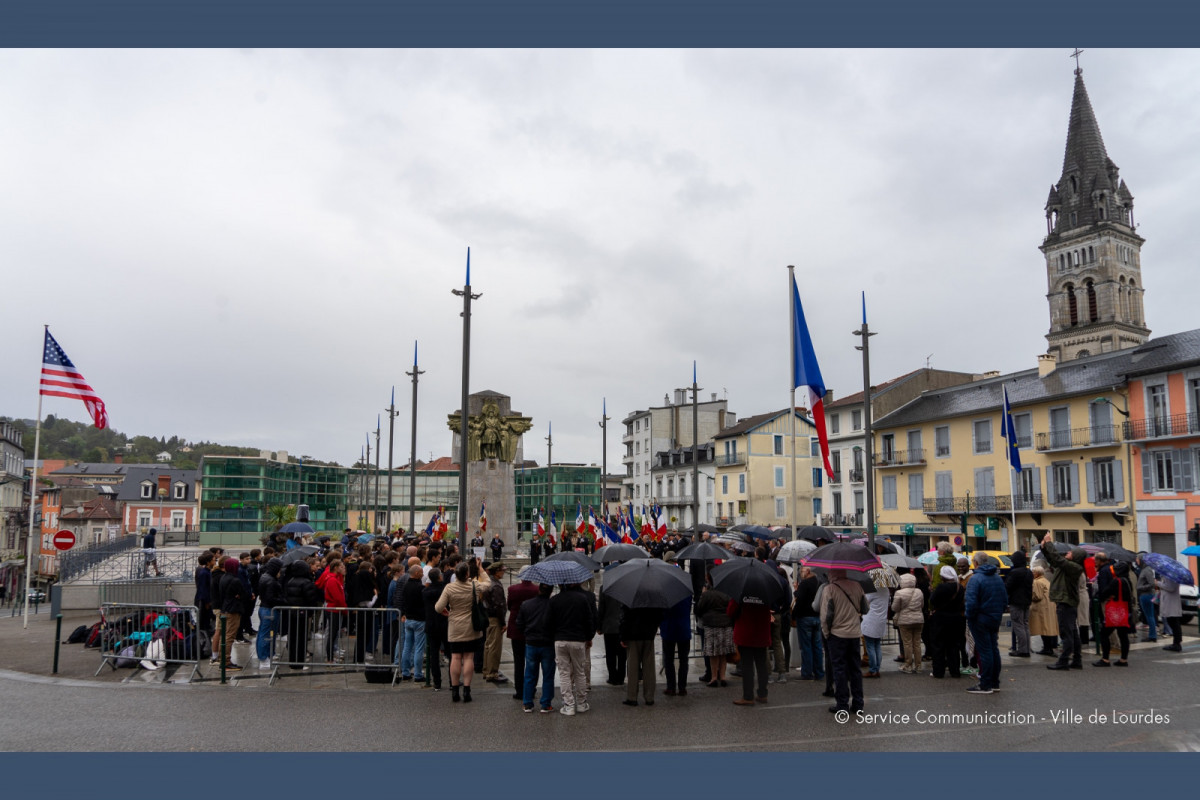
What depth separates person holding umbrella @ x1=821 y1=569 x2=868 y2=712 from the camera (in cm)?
864

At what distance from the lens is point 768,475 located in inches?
2377

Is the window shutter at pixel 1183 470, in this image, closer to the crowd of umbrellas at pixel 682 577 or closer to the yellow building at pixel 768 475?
the yellow building at pixel 768 475

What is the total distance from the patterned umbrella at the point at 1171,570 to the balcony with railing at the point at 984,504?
84.1 ft

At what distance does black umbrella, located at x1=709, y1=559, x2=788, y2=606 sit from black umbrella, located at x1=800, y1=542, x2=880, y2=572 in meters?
0.48

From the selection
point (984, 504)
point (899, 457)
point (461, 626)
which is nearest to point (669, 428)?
point (899, 457)

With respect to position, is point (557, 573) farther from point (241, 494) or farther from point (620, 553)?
point (241, 494)

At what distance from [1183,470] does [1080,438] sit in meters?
4.75

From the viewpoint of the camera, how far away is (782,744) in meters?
→ 7.76

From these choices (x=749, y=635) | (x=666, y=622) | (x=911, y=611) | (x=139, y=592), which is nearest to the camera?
(x=749, y=635)

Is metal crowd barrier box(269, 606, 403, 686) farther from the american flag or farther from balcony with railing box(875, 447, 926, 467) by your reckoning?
balcony with railing box(875, 447, 926, 467)

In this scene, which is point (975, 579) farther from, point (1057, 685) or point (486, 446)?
point (486, 446)

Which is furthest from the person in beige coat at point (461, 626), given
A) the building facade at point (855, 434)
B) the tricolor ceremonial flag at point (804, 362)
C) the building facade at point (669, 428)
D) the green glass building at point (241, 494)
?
the building facade at point (669, 428)

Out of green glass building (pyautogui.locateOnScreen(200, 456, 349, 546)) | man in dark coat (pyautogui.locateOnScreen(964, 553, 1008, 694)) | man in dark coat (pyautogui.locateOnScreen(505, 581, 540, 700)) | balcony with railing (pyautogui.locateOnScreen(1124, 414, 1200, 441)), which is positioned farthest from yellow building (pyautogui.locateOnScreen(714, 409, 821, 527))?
man in dark coat (pyautogui.locateOnScreen(505, 581, 540, 700))

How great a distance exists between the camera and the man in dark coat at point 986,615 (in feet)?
32.1
